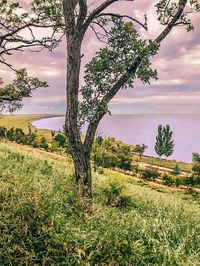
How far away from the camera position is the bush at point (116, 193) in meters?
16.0

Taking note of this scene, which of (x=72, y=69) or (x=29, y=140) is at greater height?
(x=72, y=69)

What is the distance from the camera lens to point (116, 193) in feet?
54.7

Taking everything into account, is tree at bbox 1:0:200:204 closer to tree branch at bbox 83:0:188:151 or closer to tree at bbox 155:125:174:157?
tree branch at bbox 83:0:188:151

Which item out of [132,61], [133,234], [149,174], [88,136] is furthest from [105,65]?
[149,174]

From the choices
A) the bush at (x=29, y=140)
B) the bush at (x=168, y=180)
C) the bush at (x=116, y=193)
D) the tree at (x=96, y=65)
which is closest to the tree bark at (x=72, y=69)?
the tree at (x=96, y=65)

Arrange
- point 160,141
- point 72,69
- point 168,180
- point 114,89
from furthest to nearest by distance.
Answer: point 160,141
point 168,180
point 114,89
point 72,69

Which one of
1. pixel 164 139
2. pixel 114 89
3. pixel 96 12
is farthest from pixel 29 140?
pixel 96 12

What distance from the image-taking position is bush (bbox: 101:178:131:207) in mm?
16047

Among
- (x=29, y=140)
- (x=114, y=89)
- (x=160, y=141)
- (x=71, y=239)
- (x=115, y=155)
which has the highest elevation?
(x=114, y=89)

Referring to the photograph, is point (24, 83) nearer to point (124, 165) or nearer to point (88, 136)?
point (88, 136)

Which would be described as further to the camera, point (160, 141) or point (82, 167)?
point (160, 141)

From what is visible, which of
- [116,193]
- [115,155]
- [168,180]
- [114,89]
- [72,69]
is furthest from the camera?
[115,155]

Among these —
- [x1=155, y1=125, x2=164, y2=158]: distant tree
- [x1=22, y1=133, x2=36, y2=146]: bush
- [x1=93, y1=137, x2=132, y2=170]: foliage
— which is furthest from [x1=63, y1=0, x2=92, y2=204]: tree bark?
[x1=155, y1=125, x2=164, y2=158]: distant tree

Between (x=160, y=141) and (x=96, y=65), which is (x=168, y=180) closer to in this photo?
(x=160, y=141)
